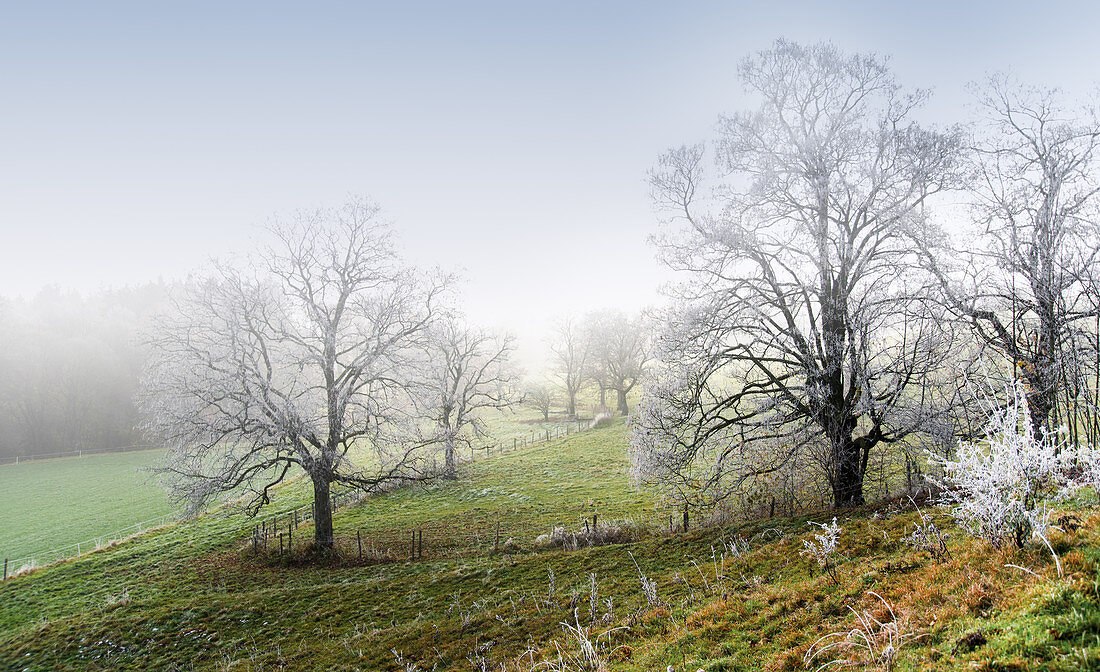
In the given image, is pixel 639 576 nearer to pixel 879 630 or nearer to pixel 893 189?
pixel 879 630

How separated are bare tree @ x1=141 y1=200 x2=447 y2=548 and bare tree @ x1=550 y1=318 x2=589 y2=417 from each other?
34.6 m

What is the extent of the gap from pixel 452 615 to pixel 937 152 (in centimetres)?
1529

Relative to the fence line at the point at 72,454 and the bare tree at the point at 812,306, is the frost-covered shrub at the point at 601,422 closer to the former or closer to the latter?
the bare tree at the point at 812,306

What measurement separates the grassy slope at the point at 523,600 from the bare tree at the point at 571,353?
29.9 meters

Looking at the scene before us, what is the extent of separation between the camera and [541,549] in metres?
14.9

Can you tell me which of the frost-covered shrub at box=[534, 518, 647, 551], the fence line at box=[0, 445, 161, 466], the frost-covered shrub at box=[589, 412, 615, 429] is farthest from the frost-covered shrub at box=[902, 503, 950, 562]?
the fence line at box=[0, 445, 161, 466]

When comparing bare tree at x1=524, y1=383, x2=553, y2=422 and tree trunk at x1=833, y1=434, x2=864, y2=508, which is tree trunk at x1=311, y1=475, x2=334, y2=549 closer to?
tree trunk at x1=833, y1=434, x2=864, y2=508

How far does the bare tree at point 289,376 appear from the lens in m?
15.3

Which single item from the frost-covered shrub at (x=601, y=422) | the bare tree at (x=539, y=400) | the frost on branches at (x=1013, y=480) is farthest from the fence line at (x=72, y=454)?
the frost on branches at (x=1013, y=480)

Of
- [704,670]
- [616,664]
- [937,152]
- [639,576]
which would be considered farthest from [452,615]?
[937,152]

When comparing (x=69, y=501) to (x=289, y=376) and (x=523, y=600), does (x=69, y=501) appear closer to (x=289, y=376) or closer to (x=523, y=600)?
(x=289, y=376)

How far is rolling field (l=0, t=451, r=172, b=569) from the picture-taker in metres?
24.4

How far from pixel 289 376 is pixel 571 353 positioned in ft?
127

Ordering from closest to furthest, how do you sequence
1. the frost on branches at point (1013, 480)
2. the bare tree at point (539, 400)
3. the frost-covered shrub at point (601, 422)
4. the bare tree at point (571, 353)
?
the frost on branches at point (1013, 480)
the frost-covered shrub at point (601, 422)
the bare tree at point (539, 400)
the bare tree at point (571, 353)
